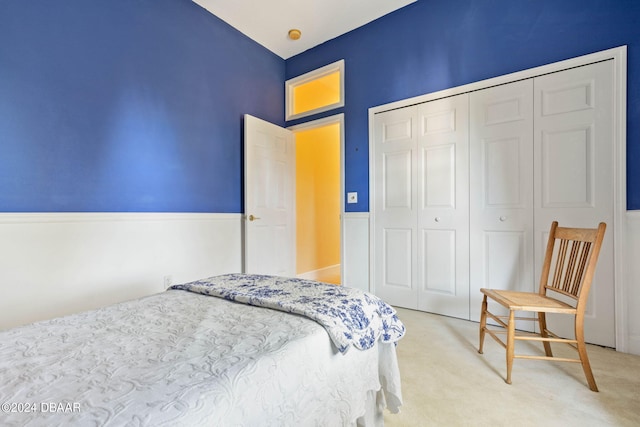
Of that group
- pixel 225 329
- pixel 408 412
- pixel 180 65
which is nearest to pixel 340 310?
pixel 225 329

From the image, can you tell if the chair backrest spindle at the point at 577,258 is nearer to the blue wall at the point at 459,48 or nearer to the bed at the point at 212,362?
the blue wall at the point at 459,48

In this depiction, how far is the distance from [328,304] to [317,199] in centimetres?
334

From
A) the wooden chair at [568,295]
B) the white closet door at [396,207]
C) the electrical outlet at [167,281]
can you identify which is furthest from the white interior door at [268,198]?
the wooden chair at [568,295]

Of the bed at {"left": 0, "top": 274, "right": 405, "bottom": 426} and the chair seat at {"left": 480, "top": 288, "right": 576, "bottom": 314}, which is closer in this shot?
the bed at {"left": 0, "top": 274, "right": 405, "bottom": 426}

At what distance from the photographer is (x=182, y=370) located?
663mm

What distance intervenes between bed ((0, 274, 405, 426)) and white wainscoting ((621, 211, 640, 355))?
1825mm

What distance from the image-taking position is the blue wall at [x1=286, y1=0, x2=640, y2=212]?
193 centimetres

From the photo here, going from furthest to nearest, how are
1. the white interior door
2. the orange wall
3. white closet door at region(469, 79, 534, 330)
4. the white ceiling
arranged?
the orange wall < the white interior door < the white ceiling < white closet door at region(469, 79, 534, 330)

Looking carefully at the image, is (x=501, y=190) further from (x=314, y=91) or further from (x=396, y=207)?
(x=314, y=91)

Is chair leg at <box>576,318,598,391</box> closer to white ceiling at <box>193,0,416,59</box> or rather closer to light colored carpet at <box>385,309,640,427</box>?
light colored carpet at <box>385,309,640,427</box>

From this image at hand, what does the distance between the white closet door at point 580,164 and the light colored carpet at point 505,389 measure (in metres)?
0.35

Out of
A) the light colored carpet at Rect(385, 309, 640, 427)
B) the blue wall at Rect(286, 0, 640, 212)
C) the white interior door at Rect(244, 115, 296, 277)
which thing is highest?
the blue wall at Rect(286, 0, 640, 212)

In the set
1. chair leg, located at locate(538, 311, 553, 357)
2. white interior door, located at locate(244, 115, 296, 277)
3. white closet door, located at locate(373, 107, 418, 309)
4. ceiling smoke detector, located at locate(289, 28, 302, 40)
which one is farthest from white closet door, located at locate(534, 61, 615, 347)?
white interior door, located at locate(244, 115, 296, 277)

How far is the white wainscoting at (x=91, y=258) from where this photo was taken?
1.72 meters
